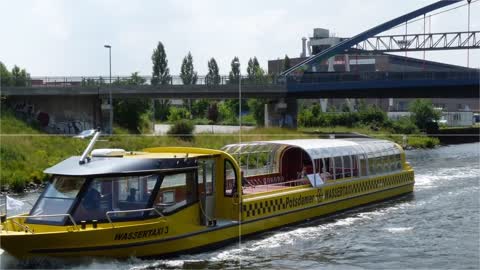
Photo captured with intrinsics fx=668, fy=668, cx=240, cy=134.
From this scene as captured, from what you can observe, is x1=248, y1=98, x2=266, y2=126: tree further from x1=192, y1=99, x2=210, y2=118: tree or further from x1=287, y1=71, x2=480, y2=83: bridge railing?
x1=287, y1=71, x2=480, y2=83: bridge railing

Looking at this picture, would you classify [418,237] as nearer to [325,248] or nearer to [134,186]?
[325,248]

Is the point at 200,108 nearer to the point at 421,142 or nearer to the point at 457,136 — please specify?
the point at 457,136

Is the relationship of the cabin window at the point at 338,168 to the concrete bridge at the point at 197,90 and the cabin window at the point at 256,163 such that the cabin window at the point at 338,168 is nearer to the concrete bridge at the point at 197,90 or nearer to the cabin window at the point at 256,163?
the cabin window at the point at 256,163

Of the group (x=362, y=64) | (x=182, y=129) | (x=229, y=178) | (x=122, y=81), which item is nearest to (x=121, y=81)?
(x=122, y=81)

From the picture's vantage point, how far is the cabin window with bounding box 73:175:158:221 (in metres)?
15.1

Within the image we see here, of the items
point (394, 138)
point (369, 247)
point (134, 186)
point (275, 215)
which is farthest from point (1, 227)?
point (394, 138)

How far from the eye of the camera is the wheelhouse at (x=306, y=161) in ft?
74.8

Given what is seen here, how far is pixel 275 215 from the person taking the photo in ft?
65.6

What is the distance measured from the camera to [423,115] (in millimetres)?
86688

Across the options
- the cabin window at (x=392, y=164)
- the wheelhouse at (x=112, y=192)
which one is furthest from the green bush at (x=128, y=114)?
the wheelhouse at (x=112, y=192)

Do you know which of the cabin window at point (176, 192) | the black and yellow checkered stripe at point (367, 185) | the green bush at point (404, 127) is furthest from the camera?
the green bush at point (404, 127)

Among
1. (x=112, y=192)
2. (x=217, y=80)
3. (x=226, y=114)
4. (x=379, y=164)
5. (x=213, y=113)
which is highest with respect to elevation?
(x=217, y=80)

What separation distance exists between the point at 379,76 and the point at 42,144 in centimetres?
3109

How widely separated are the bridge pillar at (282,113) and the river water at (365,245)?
→ 3643cm
